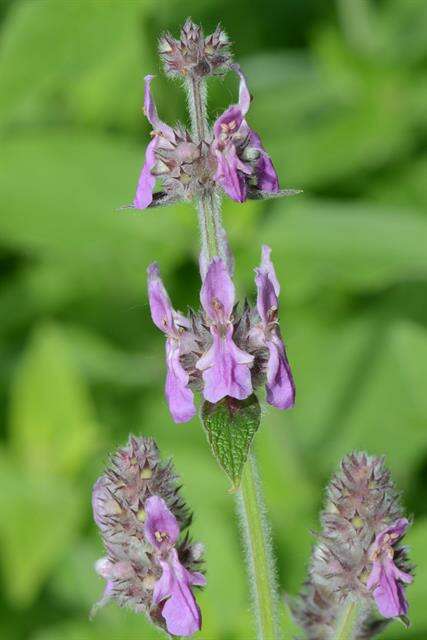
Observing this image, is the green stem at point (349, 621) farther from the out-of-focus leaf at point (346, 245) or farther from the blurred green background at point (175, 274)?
the out-of-focus leaf at point (346, 245)

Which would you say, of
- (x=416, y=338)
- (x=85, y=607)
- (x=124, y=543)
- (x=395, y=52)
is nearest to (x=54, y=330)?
(x=85, y=607)

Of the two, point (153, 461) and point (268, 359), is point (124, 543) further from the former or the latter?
point (268, 359)

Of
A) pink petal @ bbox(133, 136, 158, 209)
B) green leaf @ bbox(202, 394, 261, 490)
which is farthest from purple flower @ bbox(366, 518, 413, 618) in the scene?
pink petal @ bbox(133, 136, 158, 209)

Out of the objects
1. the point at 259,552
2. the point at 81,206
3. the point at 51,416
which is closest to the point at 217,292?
the point at 259,552

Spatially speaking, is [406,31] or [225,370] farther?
[406,31]

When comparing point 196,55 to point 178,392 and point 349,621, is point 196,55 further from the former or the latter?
point 349,621

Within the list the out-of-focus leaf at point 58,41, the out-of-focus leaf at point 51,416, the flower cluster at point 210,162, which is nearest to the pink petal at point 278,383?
the flower cluster at point 210,162
